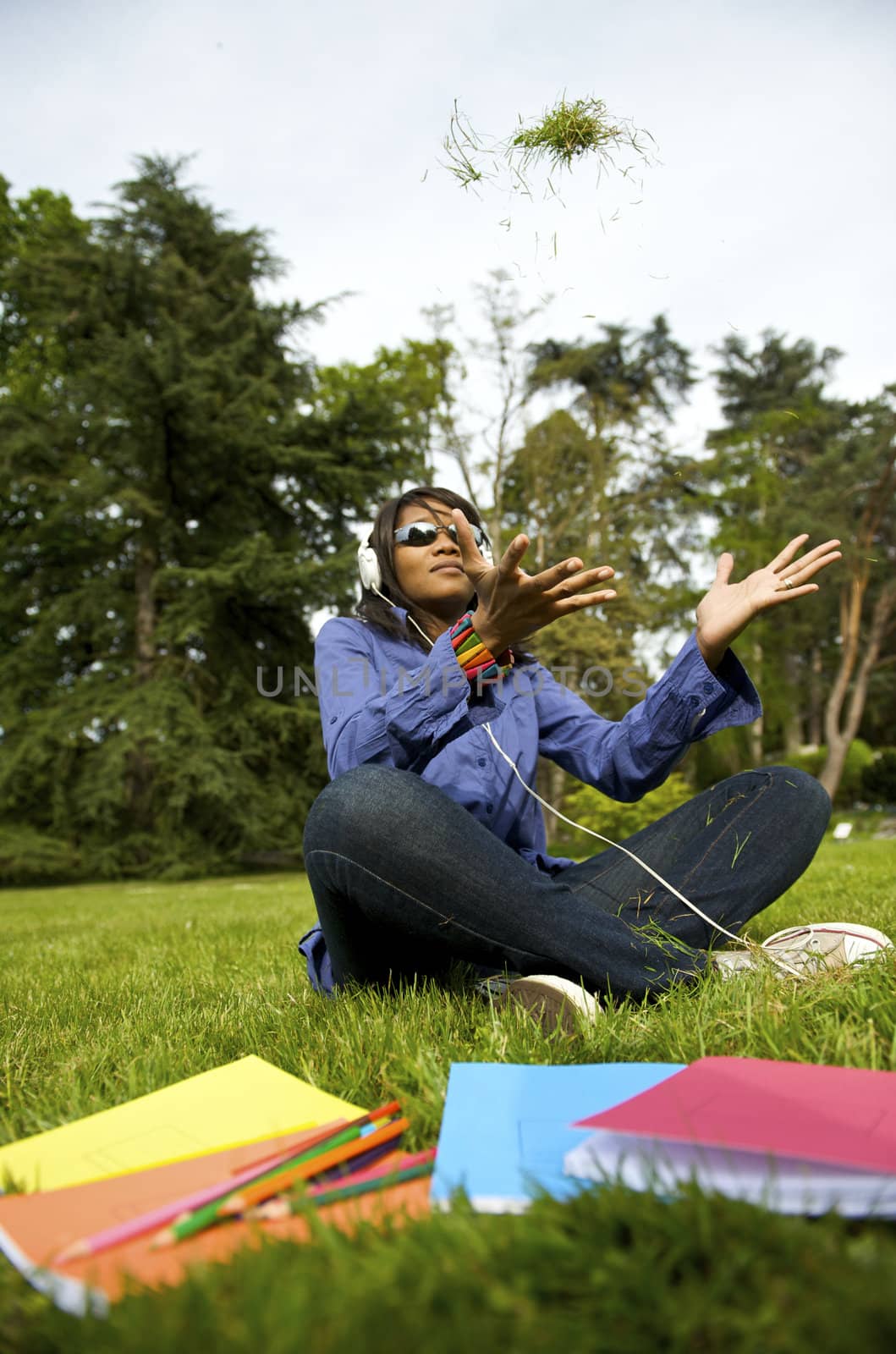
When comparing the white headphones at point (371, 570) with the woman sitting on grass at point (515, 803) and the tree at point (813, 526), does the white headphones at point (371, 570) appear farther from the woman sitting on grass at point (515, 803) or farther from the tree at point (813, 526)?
the tree at point (813, 526)

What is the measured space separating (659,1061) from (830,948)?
30.4 inches

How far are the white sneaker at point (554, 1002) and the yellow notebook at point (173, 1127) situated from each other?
558 millimetres

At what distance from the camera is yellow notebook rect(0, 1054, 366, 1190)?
1.10 meters

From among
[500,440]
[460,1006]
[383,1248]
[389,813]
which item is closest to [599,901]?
[460,1006]

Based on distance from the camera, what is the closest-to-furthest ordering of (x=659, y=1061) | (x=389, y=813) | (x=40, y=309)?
1. (x=659, y=1061)
2. (x=389, y=813)
3. (x=40, y=309)

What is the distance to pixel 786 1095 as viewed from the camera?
1071mm

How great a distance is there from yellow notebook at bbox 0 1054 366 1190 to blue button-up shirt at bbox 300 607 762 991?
0.80 meters

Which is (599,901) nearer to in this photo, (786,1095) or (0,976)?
(786,1095)

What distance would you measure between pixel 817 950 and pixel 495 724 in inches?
40.5

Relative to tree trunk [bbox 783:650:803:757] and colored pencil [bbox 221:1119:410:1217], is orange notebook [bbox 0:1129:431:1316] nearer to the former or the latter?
colored pencil [bbox 221:1119:410:1217]

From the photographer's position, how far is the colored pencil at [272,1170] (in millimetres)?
878

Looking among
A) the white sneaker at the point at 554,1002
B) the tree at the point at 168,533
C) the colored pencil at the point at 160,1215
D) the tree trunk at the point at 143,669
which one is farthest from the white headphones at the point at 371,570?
the tree trunk at the point at 143,669

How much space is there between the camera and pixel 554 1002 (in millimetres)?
1739

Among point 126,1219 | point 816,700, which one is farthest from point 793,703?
point 126,1219
